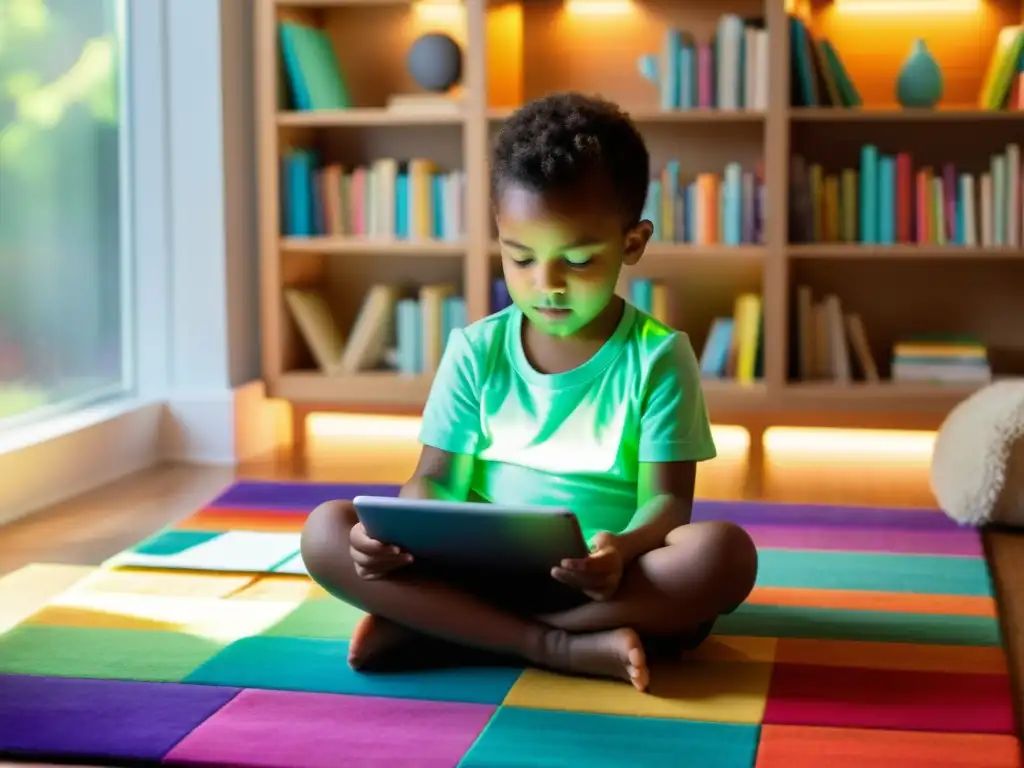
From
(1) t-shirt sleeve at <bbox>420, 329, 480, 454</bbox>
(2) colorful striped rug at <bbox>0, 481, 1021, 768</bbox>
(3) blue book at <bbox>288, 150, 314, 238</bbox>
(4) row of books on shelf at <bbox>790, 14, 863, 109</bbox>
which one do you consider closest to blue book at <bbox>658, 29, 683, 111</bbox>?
(4) row of books on shelf at <bbox>790, 14, 863, 109</bbox>

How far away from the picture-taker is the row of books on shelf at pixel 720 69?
3475mm

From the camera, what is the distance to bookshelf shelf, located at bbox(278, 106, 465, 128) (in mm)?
3547

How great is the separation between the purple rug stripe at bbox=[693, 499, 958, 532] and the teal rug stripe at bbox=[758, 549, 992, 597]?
0.24 meters

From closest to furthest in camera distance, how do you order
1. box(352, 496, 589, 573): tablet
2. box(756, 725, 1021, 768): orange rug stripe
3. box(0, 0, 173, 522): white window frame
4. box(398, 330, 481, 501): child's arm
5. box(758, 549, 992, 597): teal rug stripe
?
box(756, 725, 1021, 768): orange rug stripe → box(352, 496, 589, 573): tablet → box(398, 330, 481, 501): child's arm → box(758, 549, 992, 597): teal rug stripe → box(0, 0, 173, 522): white window frame

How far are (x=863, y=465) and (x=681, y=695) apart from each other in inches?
68.4

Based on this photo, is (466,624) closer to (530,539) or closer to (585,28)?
(530,539)

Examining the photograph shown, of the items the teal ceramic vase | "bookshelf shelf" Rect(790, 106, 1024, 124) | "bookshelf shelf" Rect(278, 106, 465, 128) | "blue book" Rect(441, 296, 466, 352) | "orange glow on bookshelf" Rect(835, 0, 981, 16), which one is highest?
"orange glow on bookshelf" Rect(835, 0, 981, 16)

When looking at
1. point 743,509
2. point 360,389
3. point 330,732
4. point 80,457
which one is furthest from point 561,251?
point 360,389

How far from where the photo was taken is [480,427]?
1.92 metres

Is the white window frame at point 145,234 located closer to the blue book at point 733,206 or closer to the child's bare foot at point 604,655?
the blue book at point 733,206

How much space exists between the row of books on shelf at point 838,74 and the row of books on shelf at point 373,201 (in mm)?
823

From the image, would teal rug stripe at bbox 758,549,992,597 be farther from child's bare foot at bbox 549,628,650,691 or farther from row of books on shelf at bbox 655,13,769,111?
row of books on shelf at bbox 655,13,769,111

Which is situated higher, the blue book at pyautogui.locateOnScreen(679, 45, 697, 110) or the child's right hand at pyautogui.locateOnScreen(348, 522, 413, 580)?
the blue book at pyautogui.locateOnScreen(679, 45, 697, 110)

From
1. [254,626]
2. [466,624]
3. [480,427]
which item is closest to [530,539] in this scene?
[466,624]
